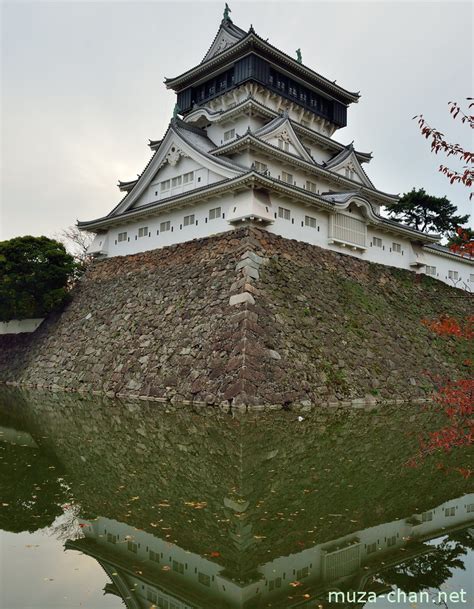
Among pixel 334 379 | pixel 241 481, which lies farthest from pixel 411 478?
pixel 334 379

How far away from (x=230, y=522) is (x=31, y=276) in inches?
798

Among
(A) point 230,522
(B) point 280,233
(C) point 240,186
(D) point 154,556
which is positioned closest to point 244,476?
(A) point 230,522

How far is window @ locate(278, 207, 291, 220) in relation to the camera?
18.3 metres

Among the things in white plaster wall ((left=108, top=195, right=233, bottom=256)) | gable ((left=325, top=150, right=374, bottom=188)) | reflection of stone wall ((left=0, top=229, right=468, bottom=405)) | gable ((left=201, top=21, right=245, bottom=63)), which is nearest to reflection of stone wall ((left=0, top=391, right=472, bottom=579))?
reflection of stone wall ((left=0, top=229, right=468, bottom=405))

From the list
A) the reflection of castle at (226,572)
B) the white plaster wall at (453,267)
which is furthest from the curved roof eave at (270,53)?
the reflection of castle at (226,572)

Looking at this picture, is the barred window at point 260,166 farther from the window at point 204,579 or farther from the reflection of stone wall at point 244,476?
the window at point 204,579

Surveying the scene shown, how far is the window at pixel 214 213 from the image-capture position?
60.8 ft

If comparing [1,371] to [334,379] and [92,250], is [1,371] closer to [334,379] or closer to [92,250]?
[92,250]

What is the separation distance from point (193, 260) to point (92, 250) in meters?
7.94

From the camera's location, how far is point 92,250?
24.4 metres

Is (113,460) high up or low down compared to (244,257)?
down

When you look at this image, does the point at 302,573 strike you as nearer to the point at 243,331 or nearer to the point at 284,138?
the point at 243,331

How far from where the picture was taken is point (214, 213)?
18.7m

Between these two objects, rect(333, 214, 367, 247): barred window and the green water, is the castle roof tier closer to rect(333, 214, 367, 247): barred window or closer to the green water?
rect(333, 214, 367, 247): barred window
